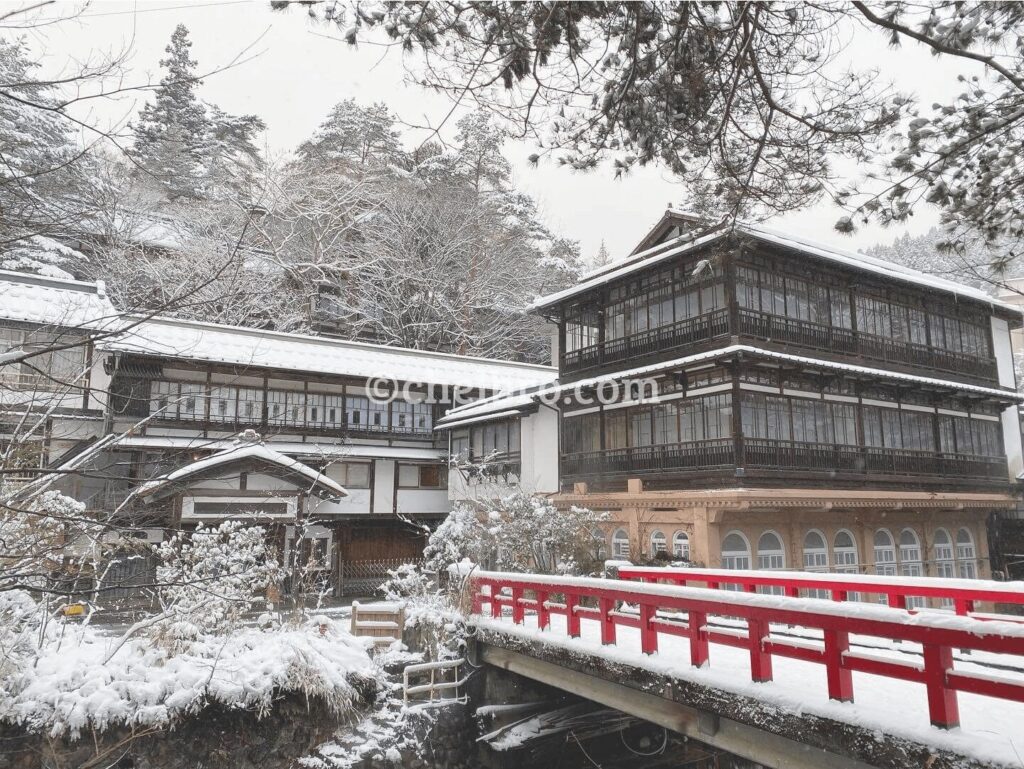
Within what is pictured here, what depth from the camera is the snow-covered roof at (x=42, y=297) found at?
2058cm

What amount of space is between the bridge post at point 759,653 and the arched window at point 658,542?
36.1 ft

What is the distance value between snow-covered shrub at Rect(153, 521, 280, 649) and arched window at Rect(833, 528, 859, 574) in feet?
46.2

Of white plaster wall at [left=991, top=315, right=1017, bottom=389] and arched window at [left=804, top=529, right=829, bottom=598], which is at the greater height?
white plaster wall at [left=991, top=315, right=1017, bottom=389]

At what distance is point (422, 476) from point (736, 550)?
13.3 m

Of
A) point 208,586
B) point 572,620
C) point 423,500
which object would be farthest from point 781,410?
point 423,500

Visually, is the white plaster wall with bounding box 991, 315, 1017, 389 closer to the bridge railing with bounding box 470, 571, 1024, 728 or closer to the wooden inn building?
the wooden inn building

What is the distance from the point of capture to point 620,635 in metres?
9.98

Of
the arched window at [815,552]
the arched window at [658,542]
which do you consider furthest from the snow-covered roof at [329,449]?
the arched window at [815,552]

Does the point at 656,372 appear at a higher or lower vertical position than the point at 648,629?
higher

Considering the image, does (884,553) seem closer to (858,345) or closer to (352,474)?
(858,345)

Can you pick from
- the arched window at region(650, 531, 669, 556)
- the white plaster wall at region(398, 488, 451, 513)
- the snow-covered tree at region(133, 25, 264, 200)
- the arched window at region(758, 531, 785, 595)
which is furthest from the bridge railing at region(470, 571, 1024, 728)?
the snow-covered tree at region(133, 25, 264, 200)

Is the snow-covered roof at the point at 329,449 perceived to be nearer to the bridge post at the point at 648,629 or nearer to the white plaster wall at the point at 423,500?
the white plaster wall at the point at 423,500

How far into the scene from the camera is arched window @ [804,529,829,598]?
17.8 meters

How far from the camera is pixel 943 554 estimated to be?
20.8 meters
